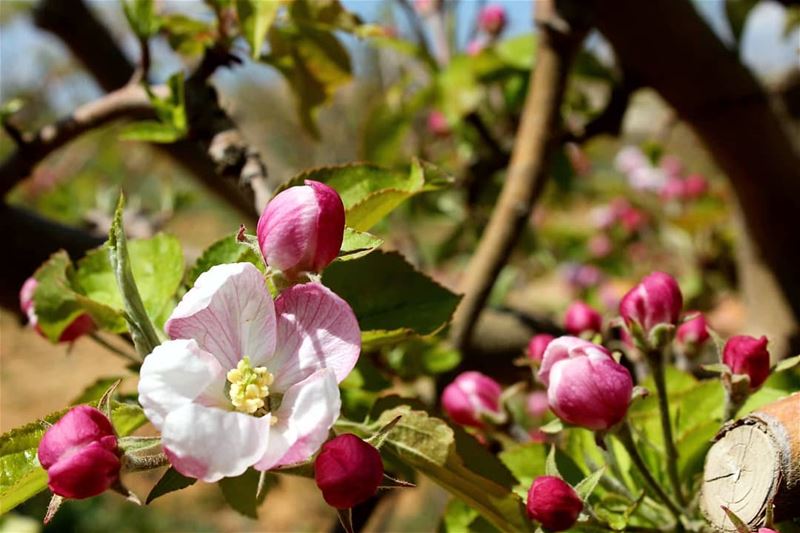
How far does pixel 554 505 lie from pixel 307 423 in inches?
7.0

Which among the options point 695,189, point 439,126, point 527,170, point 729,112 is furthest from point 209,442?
point 695,189

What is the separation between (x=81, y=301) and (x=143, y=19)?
1.27 feet

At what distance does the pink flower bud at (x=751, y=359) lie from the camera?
0.57 metres

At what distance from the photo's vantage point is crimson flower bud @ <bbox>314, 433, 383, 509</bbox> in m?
0.45

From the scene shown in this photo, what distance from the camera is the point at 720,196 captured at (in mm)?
2598

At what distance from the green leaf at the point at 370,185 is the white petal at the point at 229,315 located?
0.11m

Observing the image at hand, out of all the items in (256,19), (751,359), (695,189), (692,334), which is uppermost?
(256,19)

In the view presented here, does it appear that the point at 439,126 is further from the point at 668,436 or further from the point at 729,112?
the point at 668,436

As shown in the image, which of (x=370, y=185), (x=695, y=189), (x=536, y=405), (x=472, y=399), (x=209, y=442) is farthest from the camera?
(x=695, y=189)

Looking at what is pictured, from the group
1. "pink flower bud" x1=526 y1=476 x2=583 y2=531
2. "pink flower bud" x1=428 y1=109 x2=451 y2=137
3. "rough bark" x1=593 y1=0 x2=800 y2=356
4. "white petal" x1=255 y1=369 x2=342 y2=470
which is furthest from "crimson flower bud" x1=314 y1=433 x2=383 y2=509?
"pink flower bud" x1=428 y1=109 x2=451 y2=137

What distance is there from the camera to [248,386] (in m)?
0.50

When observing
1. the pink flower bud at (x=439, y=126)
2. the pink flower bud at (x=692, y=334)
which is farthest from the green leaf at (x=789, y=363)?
the pink flower bud at (x=439, y=126)

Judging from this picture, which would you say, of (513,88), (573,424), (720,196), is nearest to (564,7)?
(513,88)

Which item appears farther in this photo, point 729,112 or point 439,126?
point 439,126
